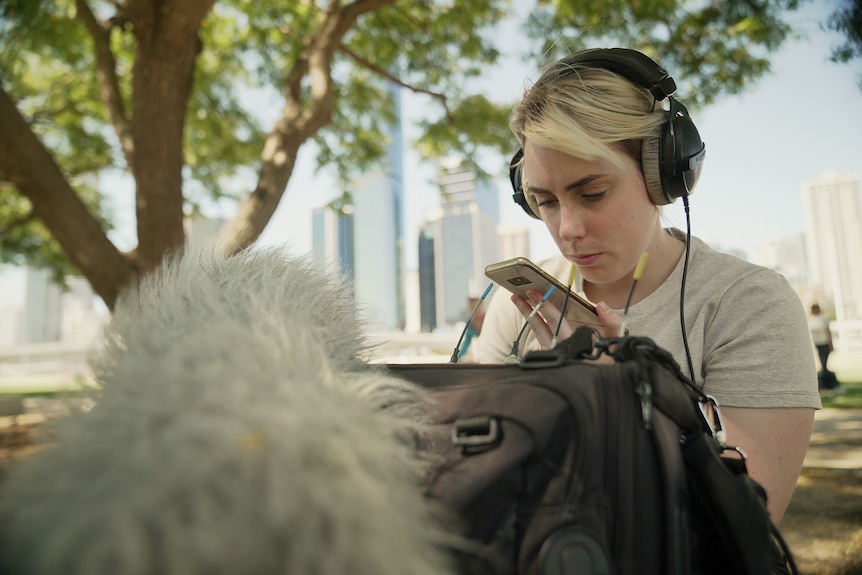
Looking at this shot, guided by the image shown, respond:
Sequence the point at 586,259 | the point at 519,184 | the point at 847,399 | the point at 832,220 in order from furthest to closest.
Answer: the point at 832,220, the point at 847,399, the point at 519,184, the point at 586,259

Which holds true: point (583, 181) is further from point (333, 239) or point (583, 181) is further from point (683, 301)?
point (333, 239)

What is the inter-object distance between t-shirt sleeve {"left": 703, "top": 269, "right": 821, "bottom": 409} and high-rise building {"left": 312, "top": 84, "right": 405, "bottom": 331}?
27.1 inches

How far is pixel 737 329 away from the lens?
106cm

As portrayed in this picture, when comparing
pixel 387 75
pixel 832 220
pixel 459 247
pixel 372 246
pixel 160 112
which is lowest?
pixel 160 112

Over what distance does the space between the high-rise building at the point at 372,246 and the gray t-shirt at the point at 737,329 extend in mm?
640

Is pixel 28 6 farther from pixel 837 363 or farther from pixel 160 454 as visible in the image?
pixel 837 363

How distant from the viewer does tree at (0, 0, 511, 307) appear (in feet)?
10.3

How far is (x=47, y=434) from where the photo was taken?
1.59 feet

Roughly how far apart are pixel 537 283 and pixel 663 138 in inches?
17.8

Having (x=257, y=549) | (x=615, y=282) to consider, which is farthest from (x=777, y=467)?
(x=257, y=549)

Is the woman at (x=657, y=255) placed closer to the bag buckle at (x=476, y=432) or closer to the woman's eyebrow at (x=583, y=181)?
the woman's eyebrow at (x=583, y=181)

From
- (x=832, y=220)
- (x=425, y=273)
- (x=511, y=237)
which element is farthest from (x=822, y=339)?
(x=832, y=220)

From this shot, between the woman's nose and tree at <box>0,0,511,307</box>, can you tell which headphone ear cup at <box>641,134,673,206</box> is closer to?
the woman's nose

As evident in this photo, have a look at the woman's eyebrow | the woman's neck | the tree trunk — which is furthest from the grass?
the tree trunk
